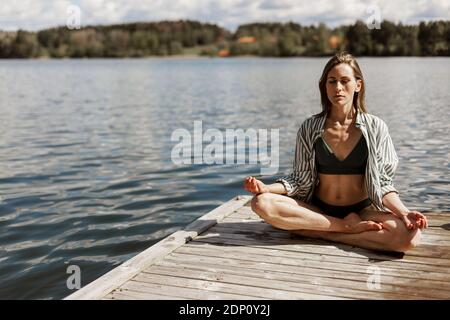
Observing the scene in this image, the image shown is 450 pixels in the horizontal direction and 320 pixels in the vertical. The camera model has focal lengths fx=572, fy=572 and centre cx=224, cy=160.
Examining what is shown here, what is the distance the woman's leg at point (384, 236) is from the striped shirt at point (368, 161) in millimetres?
145

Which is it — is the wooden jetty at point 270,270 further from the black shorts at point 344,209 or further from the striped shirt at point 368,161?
the striped shirt at point 368,161

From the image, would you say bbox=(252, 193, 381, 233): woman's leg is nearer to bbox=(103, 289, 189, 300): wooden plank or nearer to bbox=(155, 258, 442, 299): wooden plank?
bbox=(155, 258, 442, 299): wooden plank

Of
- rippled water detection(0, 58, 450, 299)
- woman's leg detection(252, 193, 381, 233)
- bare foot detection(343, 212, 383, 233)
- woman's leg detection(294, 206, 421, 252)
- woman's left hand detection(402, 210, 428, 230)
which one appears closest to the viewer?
woman's left hand detection(402, 210, 428, 230)

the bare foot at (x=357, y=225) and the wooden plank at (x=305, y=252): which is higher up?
the bare foot at (x=357, y=225)

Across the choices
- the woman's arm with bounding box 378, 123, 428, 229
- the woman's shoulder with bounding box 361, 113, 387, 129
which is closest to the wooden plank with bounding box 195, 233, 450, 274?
the woman's arm with bounding box 378, 123, 428, 229

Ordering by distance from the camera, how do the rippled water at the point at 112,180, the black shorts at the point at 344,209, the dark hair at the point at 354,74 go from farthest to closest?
1. the rippled water at the point at 112,180
2. the black shorts at the point at 344,209
3. the dark hair at the point at 354,74

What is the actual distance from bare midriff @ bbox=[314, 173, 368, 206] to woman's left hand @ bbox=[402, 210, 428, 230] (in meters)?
0.63

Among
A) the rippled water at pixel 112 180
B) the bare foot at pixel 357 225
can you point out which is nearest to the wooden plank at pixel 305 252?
the bare foot at pixel 357 225

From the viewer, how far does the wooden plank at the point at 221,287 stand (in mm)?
4984

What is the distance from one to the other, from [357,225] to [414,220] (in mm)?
647

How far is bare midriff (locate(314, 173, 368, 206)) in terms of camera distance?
624 centimetres

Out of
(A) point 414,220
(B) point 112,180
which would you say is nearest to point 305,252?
(A) point 414,220

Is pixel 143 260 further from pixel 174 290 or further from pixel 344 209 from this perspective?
pixel 344 209

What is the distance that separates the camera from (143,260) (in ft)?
19.0
